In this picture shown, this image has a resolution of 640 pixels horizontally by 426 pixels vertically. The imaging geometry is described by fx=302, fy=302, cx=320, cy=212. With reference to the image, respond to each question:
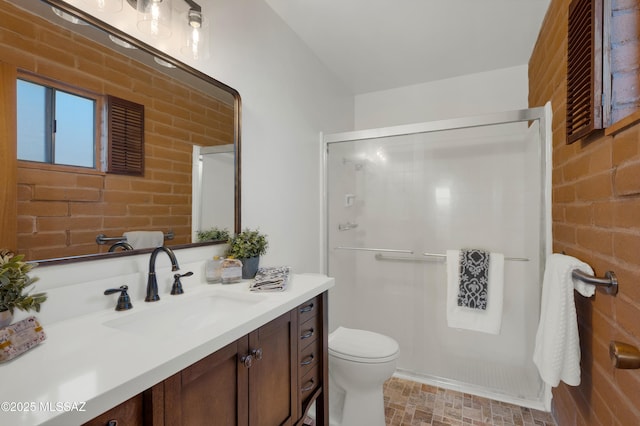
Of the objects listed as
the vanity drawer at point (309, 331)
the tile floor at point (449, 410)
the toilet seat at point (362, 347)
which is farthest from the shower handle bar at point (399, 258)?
the vanity drawer at point (309, 331)

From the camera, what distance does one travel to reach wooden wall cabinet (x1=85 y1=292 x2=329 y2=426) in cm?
68

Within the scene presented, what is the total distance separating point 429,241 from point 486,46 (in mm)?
1535

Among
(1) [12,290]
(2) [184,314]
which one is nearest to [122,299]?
(2) [184,314]

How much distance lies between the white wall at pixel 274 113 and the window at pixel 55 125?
35cm

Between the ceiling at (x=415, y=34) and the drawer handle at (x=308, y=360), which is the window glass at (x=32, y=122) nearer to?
the drawer handle at (x=308, y=360)

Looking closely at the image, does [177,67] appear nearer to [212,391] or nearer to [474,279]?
[212,391]

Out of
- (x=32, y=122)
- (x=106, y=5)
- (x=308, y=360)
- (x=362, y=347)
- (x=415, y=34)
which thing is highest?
(x=415, y=34)

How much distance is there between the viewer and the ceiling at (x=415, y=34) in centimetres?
184

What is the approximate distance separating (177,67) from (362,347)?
175cm

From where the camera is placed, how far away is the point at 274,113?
190 centimetres

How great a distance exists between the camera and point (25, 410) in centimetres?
50

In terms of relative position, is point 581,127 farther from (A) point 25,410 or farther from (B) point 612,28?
(A) point 25,410

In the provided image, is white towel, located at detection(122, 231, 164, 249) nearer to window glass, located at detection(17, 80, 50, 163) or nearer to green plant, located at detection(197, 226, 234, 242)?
green plant, located at detection(197, 226, 234, 242)

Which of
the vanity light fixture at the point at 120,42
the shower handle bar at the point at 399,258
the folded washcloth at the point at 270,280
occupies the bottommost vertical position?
the shower handle bar at the point at 399,258
